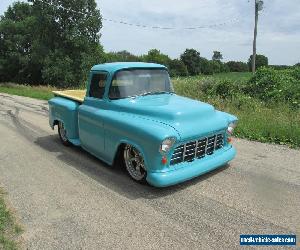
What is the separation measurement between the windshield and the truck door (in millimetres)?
269

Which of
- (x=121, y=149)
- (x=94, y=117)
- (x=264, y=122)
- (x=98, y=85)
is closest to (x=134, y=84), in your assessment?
(x=98, y=85)

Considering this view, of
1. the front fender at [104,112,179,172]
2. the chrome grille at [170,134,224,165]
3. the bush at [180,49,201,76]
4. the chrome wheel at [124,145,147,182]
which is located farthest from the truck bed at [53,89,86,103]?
the bush at [180,49,201,76]

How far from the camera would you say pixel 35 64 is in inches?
1850

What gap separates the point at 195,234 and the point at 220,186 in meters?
1.44

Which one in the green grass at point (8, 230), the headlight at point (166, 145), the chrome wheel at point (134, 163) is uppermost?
the headlight at point (166, 145)

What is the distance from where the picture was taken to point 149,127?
497 cm

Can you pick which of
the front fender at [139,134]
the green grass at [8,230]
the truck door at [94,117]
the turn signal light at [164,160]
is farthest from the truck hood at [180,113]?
the green grass at [8,230]

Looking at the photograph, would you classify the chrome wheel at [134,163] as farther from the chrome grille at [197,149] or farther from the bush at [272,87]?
the bush at [272,87]

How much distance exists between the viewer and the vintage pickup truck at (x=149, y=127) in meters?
4.89

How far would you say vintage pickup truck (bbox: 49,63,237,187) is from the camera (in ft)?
16.0

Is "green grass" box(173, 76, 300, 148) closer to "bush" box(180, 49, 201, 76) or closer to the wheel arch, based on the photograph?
the wheel arch

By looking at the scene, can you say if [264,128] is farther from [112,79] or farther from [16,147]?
[16,147]

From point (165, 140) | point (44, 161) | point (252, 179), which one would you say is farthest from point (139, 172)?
point (44, 161)

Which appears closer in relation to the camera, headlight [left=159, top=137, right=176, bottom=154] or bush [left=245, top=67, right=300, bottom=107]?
headlight [left=159, top=137, right=176, bottom=154]
